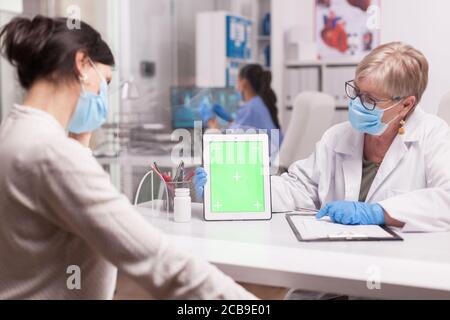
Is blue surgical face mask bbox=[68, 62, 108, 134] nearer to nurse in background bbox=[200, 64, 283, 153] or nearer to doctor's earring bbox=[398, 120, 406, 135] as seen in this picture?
doctor's earring bbox=[398, 120, 406, 135]

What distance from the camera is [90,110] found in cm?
124

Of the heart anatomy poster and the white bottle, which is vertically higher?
the heart anatomy poster

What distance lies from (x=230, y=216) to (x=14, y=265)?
713 millimetres

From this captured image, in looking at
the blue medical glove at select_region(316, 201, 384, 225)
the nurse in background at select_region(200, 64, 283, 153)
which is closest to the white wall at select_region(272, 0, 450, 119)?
the blue medical glove at select_region(316, 201, 384, 225)

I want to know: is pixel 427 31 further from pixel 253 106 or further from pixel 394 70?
pixel 253 106

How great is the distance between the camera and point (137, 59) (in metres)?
4.52

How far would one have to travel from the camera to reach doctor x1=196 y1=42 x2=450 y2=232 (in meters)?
1.56

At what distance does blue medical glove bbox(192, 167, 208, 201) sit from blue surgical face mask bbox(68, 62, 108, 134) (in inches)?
15.2

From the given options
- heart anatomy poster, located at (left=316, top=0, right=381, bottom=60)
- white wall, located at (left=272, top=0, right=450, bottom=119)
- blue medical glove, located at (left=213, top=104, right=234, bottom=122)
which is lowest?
blue medical glove, located at (left=213, top=104, right=234, bottom=122)

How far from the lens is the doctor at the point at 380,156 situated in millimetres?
1559

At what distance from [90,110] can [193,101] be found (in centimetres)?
329

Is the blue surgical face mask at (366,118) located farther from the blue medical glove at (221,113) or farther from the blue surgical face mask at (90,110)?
the blue medical glove at (221,113)

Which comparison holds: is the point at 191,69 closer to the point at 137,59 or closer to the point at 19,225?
the point at 137,59

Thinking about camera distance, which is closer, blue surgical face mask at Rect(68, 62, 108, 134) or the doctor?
blue surgical face mask at Rect(68, 62, 108, 134)
